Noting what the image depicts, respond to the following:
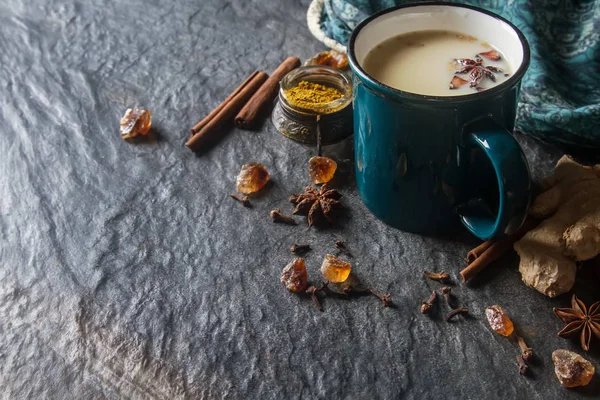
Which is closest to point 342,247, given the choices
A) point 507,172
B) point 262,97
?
point 507,172

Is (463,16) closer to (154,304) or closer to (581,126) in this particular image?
(581,126)

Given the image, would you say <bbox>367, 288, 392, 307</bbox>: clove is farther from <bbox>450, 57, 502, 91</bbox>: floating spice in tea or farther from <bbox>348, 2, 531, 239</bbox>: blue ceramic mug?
<bbox>450, 57, 502, 91</bbox>: floating spice in tea

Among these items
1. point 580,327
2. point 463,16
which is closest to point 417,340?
point 580,327

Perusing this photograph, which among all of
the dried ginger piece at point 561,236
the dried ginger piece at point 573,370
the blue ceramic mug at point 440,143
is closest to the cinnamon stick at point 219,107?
the blue ceramic mug at point 440,143

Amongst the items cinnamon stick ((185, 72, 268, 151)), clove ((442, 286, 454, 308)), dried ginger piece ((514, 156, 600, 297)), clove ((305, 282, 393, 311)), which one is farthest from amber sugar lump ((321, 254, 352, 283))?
cinnamon stick ((185, 72, 268, 151))

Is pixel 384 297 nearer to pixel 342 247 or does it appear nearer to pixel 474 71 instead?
pixel 342 247

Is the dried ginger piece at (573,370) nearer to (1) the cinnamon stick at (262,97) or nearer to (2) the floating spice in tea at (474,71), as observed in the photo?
(2) the floating spice in tea at (474,71)
